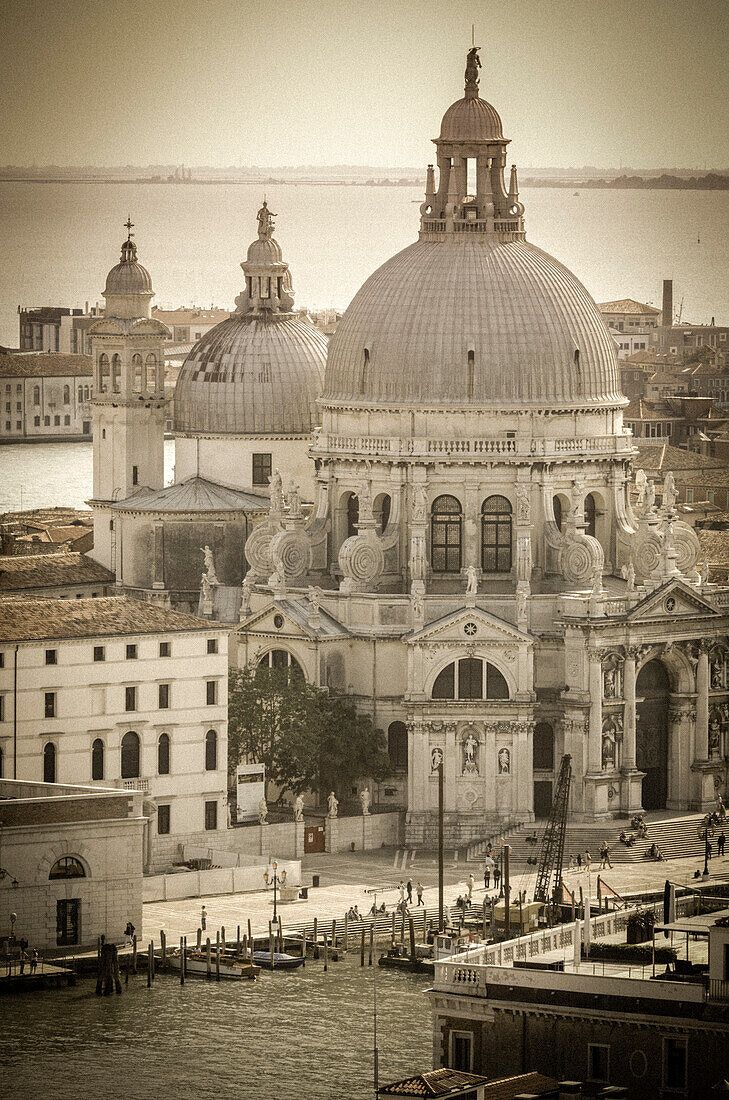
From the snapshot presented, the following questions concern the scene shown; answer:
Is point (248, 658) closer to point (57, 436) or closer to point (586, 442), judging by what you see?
point (586, 442)

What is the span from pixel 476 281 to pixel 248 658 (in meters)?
13.2

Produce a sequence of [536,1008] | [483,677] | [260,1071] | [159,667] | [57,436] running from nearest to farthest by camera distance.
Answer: [536,1008]
[260,1071]
[159,667]
[483,677]
[57,436]

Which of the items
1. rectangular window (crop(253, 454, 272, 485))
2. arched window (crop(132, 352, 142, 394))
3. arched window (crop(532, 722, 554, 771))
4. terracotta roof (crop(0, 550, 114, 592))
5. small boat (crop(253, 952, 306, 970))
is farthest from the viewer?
rectangular window (crop(253, 454, 272, 485))

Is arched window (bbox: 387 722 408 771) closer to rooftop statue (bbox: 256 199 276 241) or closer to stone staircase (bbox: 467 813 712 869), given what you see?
stone staircase (bbox: 467 813 712 869)

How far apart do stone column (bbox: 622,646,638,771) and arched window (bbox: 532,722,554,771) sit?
2.09m

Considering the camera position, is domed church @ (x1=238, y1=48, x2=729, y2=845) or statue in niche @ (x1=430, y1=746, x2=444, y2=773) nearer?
statue in niche @ (x1=430, y1=746, x2=444, y2=773)

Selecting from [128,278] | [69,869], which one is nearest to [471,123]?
[128,278]

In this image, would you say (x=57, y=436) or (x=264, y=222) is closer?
(x=264, y=222)

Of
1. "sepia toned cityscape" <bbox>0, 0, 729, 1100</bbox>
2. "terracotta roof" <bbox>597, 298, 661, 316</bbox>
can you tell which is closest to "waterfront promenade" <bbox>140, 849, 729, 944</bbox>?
"sepia toned cityscape" <bbox>0, 0, 729, 1100</bbox>

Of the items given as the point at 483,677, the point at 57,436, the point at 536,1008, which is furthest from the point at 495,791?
the point at 57,436

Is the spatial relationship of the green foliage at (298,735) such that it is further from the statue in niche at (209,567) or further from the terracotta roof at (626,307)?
the terracotta roof at (626,307)

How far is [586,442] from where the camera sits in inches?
4668

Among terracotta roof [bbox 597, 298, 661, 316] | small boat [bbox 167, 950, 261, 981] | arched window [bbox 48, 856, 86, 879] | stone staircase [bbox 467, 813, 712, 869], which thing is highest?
terracotta roof [bbox 597, 298, 661, 316]

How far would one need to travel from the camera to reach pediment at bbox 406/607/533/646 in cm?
11262
